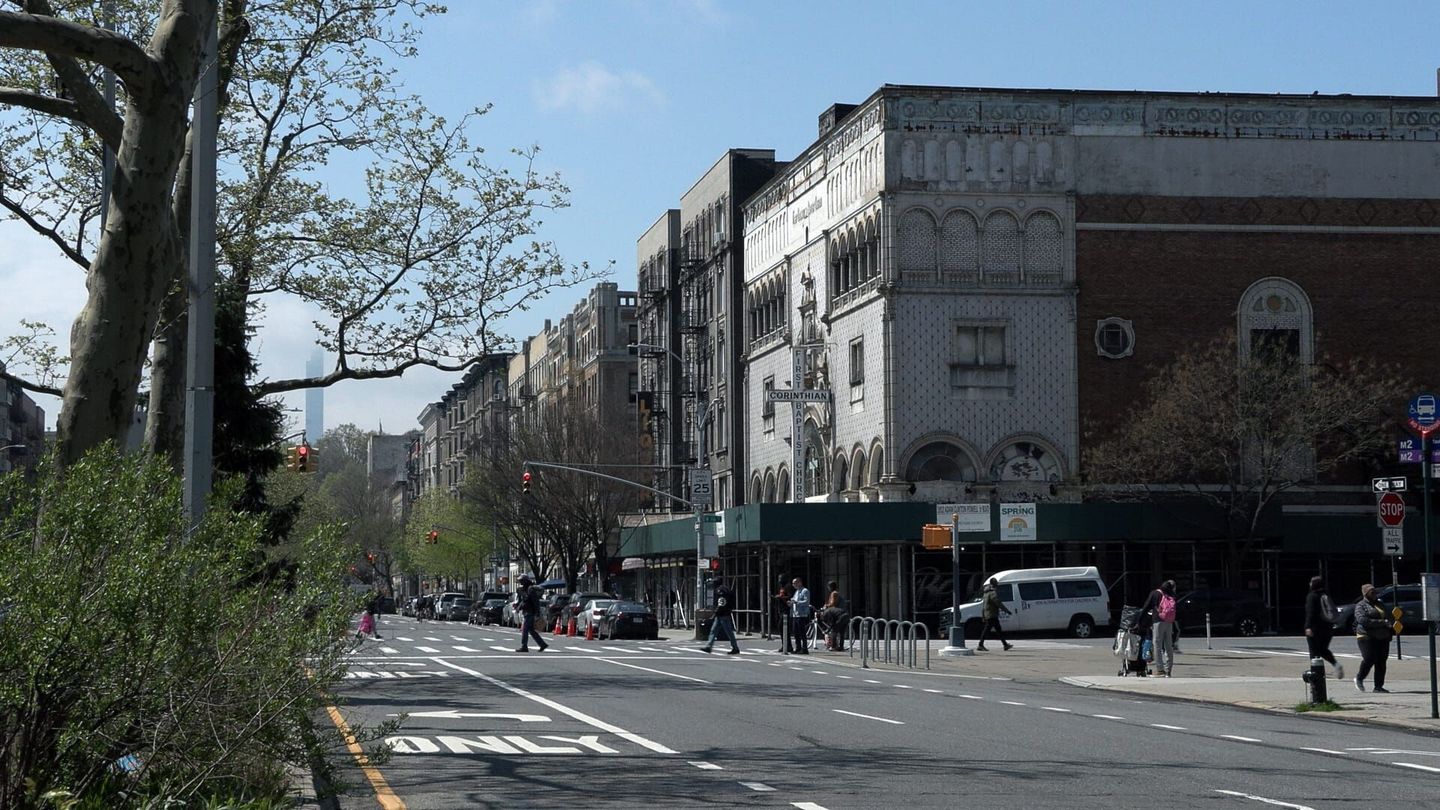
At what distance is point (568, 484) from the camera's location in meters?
77.4

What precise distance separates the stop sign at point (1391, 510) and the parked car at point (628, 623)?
1347 inches

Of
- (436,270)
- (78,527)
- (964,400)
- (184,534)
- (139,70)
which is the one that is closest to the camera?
(78,527)

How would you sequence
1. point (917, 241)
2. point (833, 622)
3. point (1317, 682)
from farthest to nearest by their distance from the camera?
point (917, 241) → point (833, 622) → point (1317, 682)

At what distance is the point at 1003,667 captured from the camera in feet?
117

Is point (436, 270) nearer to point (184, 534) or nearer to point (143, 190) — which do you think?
point (143, 190)

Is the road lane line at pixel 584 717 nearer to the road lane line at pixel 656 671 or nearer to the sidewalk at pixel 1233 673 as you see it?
the road lane line at pixel 656 671

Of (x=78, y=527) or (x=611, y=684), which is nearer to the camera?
(x=78, y=527)

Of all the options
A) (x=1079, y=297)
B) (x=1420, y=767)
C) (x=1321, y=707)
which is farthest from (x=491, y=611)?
(x=1420, y=767)

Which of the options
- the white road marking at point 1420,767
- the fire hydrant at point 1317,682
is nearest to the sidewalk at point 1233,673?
the fire hydrant at point 1317,682

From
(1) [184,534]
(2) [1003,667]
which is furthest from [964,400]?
(1) [184,534]

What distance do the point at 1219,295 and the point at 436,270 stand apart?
119 ft

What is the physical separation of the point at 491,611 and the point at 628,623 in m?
26.8

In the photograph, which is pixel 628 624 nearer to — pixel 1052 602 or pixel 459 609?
pixel 1052 602

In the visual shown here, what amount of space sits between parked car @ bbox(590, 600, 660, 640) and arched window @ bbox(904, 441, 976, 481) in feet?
31.0
